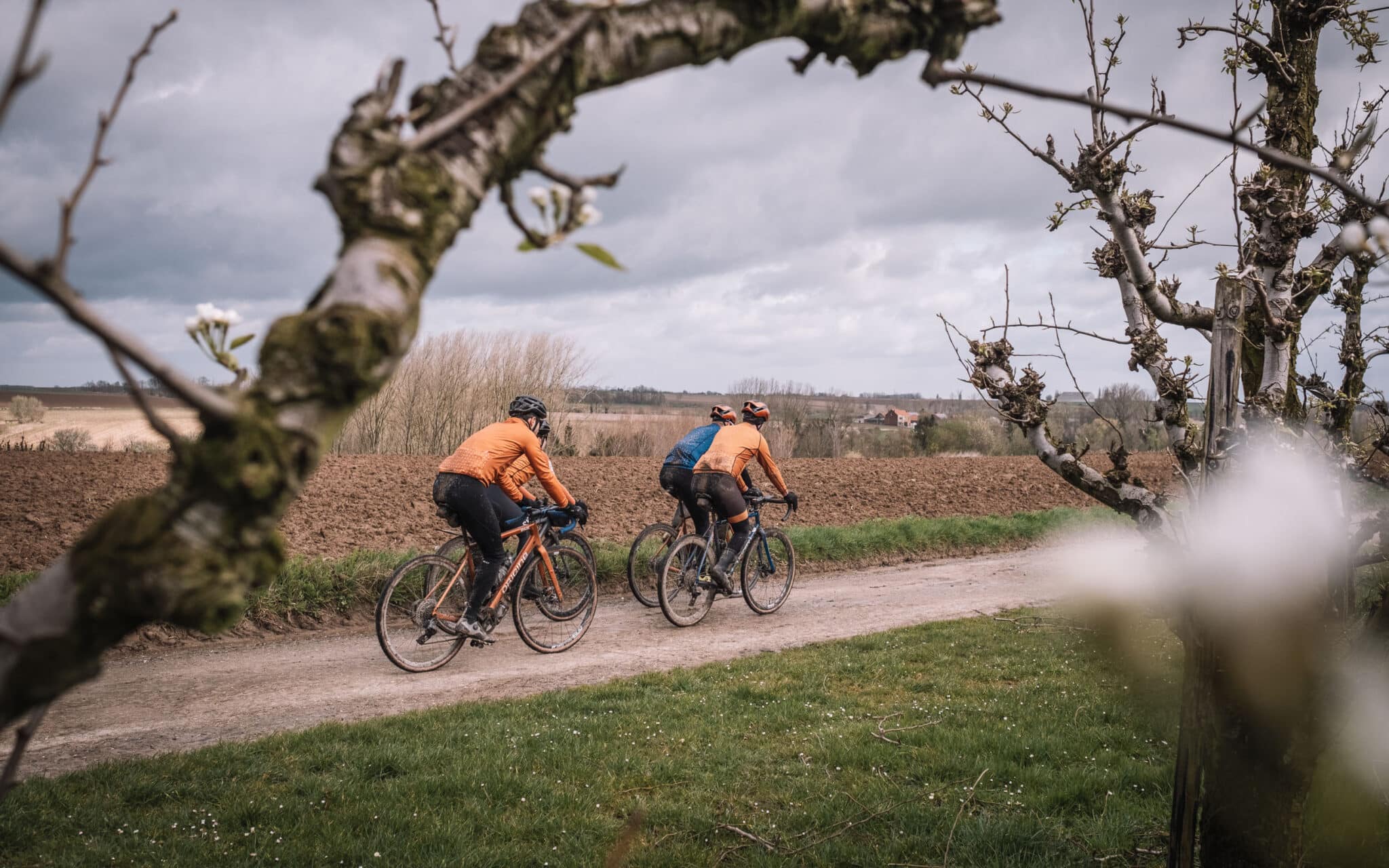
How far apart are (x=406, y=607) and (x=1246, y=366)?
27.1 feet

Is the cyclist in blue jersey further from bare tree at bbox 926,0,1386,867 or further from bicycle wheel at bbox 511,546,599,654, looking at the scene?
bare tree at bbox 926,0,1386,867

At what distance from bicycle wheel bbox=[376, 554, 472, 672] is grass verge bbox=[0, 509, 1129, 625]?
138 cm

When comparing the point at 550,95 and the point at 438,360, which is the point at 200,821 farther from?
the point at 438,360

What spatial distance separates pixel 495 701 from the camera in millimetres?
7078

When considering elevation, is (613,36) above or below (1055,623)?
above

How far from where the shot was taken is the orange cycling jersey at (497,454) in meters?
7.89

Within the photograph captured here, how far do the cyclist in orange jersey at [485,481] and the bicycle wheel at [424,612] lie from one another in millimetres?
218

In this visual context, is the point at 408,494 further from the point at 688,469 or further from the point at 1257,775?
the point at 1257,775

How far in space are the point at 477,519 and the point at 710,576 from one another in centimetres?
337

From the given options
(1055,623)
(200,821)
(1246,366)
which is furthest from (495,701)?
(1055,623)

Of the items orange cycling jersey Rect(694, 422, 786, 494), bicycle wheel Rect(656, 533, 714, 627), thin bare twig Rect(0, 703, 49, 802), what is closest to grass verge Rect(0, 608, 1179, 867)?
bicycle wheel Rect(656, 533, 714, 627)

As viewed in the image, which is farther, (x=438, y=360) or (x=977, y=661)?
(x=438, y=360)

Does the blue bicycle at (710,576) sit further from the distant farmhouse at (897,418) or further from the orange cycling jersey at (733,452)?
the distant farmhouse at (897,418)

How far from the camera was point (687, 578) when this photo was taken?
1027 centimetres
